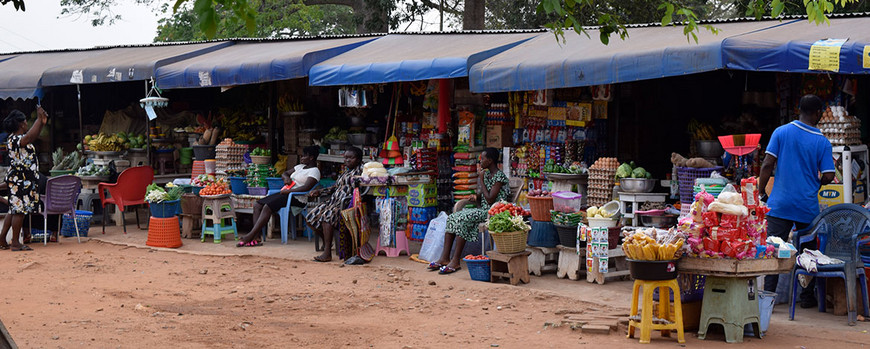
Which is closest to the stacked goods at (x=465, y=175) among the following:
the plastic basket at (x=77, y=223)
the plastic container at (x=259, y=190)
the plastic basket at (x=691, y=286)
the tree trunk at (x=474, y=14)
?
the plastic container at (x=259, y=190)

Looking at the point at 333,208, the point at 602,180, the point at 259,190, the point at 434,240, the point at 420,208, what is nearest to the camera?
the point at 602,180

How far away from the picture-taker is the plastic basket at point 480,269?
9562mm

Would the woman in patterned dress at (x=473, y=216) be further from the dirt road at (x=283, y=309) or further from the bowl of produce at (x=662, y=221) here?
the bowl of produce at (x=662, y=221)

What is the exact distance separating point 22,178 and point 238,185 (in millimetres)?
2895

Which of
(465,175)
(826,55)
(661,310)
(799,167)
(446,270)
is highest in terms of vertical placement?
(826,55)

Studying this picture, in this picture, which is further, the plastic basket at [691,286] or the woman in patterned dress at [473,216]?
the woman in patterned dress at [473,216]

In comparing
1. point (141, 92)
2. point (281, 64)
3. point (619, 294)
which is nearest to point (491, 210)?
point (619, 294)

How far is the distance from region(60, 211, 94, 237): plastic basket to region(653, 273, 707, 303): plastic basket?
9964 millimetres

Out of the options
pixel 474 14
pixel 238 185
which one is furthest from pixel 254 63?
pixel 474 14

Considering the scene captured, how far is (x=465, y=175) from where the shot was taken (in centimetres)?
1149

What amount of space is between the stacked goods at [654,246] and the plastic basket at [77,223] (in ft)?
32.3

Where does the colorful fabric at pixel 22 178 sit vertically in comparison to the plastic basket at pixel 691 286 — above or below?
above

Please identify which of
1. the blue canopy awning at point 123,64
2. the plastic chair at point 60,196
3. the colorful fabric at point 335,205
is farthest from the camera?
the blue canopy awning at point 123,64

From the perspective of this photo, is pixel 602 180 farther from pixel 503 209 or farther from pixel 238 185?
pixel 238 185
